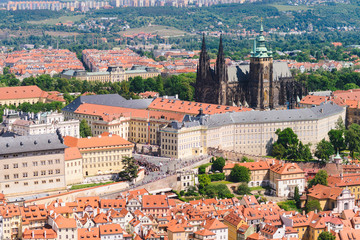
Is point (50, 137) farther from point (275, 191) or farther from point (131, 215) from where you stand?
point (275, 191)

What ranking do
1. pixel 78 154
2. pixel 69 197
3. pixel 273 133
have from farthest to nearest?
1. pixel 273 133
2. pixel 78 154
3. pixel 69 197

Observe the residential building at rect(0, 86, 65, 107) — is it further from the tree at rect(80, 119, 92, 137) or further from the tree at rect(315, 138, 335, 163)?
the tree at rect(315, 138, 335, 163)

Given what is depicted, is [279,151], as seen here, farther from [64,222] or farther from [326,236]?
[64,222]

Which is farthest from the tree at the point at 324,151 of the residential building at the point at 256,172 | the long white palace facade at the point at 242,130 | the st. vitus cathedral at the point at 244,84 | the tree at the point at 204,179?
the st. vitus cathedral at the point at 244,84

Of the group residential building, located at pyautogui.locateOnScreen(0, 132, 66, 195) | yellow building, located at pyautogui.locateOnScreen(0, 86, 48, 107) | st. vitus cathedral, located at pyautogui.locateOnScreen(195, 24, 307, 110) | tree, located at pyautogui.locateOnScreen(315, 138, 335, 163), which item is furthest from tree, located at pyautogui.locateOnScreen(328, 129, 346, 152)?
yellow building, located at pyautogui.locateOnScreen(0, 86, 48, 107)

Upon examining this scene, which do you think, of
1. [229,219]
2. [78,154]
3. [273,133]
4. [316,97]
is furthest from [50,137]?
[316,97]

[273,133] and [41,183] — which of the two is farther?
[273,133]

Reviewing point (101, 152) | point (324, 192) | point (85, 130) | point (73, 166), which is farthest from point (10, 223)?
point (85, 130)
